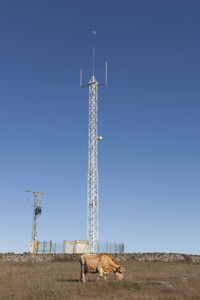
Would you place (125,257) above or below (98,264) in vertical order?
below

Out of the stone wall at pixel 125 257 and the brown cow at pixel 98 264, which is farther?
the stone wall at pixel 125 257

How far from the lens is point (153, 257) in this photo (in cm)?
4919

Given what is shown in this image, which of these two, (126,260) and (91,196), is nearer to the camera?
(126,260)

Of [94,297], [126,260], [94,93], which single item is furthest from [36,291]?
[94,93]

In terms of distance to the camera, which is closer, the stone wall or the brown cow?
the brown cow

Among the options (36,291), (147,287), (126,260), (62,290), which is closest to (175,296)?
(147,287)

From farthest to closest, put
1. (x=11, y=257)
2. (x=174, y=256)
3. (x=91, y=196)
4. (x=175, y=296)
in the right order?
(x=91, y=196)
(x=11, y=257)
(x=174, y=256)
(x=175, y=296)

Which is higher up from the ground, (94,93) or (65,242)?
(94,93)

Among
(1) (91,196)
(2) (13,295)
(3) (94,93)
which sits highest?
(3) (94,93)

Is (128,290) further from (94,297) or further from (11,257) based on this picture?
(11,257)

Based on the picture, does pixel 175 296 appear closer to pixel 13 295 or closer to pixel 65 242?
pixel 13 295

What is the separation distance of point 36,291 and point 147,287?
227 inches

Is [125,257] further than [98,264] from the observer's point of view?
Yes

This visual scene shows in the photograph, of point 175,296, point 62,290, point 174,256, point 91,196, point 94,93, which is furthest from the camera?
point 94,93
